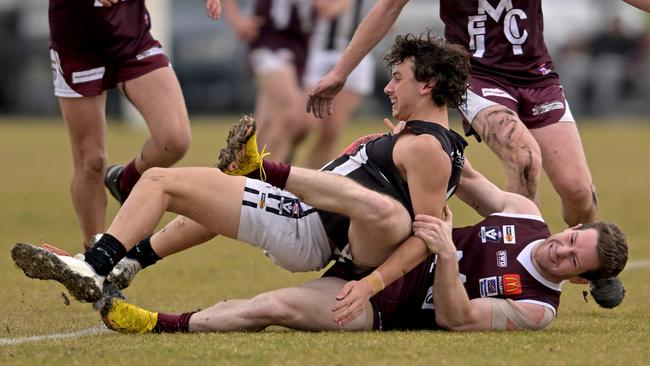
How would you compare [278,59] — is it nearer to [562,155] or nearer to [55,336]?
[562,155]

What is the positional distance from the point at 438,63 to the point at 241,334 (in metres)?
1.60

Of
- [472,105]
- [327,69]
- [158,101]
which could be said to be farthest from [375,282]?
[327,69]

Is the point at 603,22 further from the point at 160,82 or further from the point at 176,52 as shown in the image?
the point at 160,82

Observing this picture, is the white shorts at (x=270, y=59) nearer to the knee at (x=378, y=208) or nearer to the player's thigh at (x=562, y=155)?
the player's thigh at (x=562, y=155)

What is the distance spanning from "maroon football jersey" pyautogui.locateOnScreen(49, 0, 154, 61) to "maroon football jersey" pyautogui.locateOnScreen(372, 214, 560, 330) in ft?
8.95

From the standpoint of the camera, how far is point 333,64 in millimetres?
13906

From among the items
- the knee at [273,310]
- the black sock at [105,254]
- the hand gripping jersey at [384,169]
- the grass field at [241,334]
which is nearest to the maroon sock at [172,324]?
the grass field at [241,334]

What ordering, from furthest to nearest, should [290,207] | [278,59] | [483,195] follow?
[278,59]
[483,195]
[290,207]

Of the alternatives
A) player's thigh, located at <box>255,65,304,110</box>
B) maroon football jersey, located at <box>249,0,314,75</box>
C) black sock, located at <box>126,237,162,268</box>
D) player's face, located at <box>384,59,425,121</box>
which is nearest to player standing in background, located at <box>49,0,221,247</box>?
black sock, located at <box>126,237,162,268</box>

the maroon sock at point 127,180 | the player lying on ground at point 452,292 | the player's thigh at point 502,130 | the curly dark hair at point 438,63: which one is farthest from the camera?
the maroon sock at point 127,180

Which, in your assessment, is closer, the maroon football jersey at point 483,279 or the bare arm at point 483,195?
the maroon football jersey at point 483,279

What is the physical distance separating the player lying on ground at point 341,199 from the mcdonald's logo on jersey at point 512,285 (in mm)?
492

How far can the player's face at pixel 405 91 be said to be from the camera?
6273mm

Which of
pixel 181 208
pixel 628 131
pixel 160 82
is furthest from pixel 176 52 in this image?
pixel 181 208
